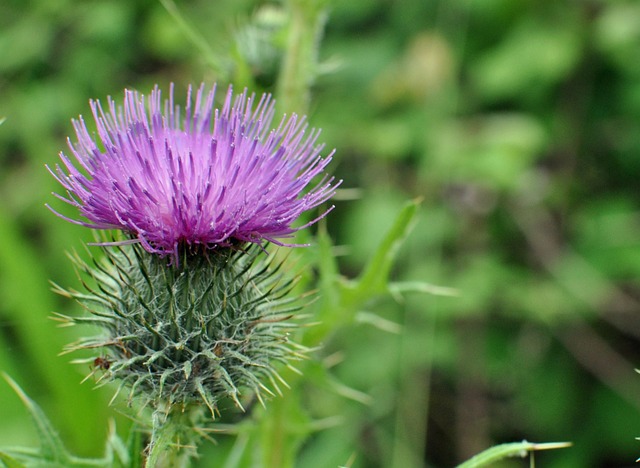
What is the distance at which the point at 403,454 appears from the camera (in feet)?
11.7

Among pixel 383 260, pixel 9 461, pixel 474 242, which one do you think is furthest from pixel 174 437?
pixel 474 242

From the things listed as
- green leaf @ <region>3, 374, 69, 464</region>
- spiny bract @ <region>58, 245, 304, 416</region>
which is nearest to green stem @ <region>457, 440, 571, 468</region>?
spiny bract @ <region>58, 245, 304, 416</region>

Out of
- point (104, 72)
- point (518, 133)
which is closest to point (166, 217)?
point (518, 133)

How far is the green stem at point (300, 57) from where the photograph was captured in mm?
2611

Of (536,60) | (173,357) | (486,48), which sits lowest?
(173,357)

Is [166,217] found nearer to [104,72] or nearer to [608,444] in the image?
[608,444]

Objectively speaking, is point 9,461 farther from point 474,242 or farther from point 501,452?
point 474,242

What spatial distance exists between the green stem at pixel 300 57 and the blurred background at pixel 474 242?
1.02 meters

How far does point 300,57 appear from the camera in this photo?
263 centimetres

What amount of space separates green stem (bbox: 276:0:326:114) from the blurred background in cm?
102

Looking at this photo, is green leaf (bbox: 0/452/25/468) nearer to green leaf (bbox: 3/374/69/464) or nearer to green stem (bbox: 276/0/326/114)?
green leaf (bbox: 3/374/69/464)

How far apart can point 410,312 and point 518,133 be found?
117cm

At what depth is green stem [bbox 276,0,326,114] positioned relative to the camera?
103 inches

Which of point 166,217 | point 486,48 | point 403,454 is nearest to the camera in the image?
point 166,217
